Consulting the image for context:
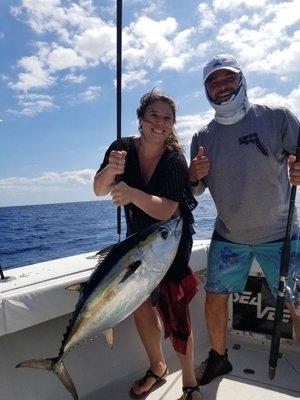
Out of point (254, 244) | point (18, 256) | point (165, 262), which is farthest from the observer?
point (18, 256)

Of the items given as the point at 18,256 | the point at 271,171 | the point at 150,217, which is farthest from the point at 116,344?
Answer: the point at 18,256

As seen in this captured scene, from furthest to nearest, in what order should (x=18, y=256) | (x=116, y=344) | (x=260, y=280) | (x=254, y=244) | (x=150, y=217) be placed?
(x=18, y=256), (x=260, y=280), (x=116, y=344), (x=254, y=244), (x=150, y=217)

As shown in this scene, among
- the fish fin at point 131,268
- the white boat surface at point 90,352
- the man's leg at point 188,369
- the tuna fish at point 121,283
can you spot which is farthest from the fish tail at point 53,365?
the man's leg at point 188,369

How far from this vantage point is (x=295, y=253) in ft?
9.90

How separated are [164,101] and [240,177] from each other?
80 centimetres

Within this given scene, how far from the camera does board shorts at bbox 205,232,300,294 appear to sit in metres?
3.04

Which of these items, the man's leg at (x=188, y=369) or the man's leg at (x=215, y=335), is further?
the man's leg at (x=215, y=335)

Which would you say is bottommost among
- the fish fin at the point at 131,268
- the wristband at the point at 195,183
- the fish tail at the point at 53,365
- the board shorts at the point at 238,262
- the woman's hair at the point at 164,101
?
the fish tail at the point at 53,365

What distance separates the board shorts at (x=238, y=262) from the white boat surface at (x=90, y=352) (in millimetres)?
587

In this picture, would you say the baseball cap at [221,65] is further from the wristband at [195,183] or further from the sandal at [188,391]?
the sandal at [188,391]

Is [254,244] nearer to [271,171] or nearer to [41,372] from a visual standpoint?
[271,171]

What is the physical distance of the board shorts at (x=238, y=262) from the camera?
3.04 metres

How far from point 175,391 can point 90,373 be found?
0.68 m

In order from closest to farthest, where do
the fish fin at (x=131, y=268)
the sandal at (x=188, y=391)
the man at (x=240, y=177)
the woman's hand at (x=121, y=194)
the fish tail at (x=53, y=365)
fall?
the fish fin at (x=131, y=268), the fish tail at (x=53, y=365), the woman's hand at (x=121, y=194), the sandal at (x=188, y=391), the man at (x=240, y=177)
